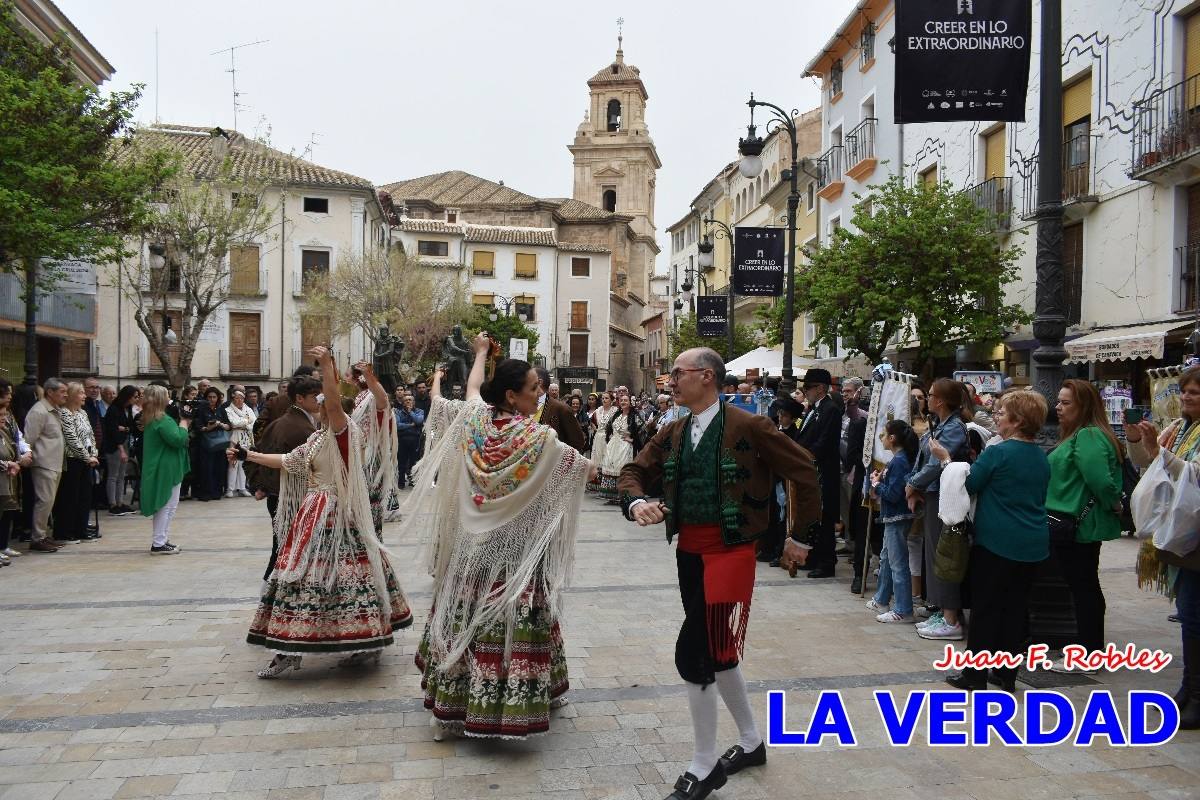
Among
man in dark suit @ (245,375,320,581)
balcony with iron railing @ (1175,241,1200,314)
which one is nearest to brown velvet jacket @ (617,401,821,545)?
man in dark suit @ (245,375,320,581)

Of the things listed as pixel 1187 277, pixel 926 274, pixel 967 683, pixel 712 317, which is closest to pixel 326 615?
pixel 967 683

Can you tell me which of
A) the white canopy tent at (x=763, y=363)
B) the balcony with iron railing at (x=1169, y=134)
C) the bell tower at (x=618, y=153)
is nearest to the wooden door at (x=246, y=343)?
the white canopy tent at (x=763, y=363)

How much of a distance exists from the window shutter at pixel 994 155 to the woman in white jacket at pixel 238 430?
1546cm

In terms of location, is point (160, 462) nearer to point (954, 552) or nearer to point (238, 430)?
point (238, 430)

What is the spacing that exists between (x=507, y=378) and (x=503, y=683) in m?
1.44

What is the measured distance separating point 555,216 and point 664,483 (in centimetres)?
6506

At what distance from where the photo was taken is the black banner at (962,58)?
6703mm

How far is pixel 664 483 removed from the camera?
13.7ft

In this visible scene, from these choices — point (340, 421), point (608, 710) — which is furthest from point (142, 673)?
point (608, 710)

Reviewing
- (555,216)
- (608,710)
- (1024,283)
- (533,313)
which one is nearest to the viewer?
(608,710)

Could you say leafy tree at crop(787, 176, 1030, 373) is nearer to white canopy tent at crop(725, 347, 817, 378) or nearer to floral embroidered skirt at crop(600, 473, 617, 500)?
white canopy tent at crop(725, 347, 817, 378)

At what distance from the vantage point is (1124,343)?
45.6ft

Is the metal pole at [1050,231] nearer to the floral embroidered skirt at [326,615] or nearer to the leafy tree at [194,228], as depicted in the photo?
the floral embroidered skirt at [326,615]

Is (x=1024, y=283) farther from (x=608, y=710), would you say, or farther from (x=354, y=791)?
(x=354, y=791)
